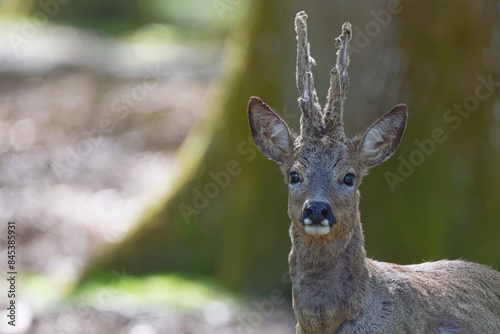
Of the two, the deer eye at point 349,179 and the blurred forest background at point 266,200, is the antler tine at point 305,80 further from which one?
the blurred forest background at point 266,200

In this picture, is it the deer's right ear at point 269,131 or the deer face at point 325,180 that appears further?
the deer's right ear at point 269,131

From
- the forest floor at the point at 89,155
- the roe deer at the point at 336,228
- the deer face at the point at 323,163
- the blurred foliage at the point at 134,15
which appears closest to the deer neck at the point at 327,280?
the roe deer at the point at 336,228

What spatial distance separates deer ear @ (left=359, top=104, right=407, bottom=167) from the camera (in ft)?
22.5

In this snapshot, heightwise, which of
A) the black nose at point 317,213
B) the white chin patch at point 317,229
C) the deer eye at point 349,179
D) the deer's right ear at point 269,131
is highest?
the deer's right ear at point 269,131

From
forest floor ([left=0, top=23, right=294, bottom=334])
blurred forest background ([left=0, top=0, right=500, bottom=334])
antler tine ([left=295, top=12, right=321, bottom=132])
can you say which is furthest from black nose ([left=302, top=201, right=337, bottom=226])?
forest floor ([left=0, top=23, right=294, bottom=334])

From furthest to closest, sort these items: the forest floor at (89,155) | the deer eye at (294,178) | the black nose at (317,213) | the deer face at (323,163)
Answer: the forest floor at (89,155) → the deer eye at (294,178) → the deer face at (323,163) → the black nose at (317,213)

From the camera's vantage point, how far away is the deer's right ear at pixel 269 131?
22.8 feet

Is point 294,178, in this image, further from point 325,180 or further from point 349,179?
point 349,179

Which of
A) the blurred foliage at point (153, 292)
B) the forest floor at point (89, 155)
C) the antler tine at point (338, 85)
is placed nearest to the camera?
the antler tine at point (338, 85)

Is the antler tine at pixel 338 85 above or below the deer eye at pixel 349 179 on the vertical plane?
above

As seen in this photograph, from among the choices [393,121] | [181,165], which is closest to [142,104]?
[181,165]

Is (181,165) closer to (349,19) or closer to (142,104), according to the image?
(349,19)

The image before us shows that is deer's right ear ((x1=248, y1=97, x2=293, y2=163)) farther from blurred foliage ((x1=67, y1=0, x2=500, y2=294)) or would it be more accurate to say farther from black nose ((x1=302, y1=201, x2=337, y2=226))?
blurred foliage ((x1=67, y1=0, x2=500, y2=294))

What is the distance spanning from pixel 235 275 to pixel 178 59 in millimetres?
13930
